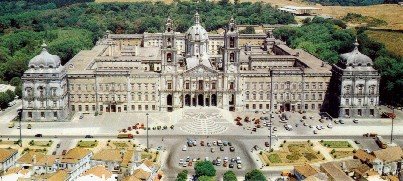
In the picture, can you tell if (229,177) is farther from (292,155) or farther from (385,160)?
(385,160)

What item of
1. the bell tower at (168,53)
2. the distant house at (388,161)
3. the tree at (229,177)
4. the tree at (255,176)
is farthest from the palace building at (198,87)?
the tree at (255,176)

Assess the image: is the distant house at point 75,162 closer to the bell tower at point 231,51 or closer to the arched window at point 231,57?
the bell tower at point 231,51

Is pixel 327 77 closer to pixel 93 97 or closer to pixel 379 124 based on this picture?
pixel 379 124

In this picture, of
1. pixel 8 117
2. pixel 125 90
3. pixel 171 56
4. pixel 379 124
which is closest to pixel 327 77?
pixel 379 124

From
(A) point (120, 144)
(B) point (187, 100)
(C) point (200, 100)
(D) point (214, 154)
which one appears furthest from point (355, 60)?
(A) point (120, 144)

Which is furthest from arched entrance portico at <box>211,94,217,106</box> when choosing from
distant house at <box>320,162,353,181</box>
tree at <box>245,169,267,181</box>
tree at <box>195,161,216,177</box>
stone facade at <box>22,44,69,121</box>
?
distant house at <box>320,162,353,181</box>

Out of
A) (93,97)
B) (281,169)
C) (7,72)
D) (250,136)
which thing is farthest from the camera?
(7,72)
